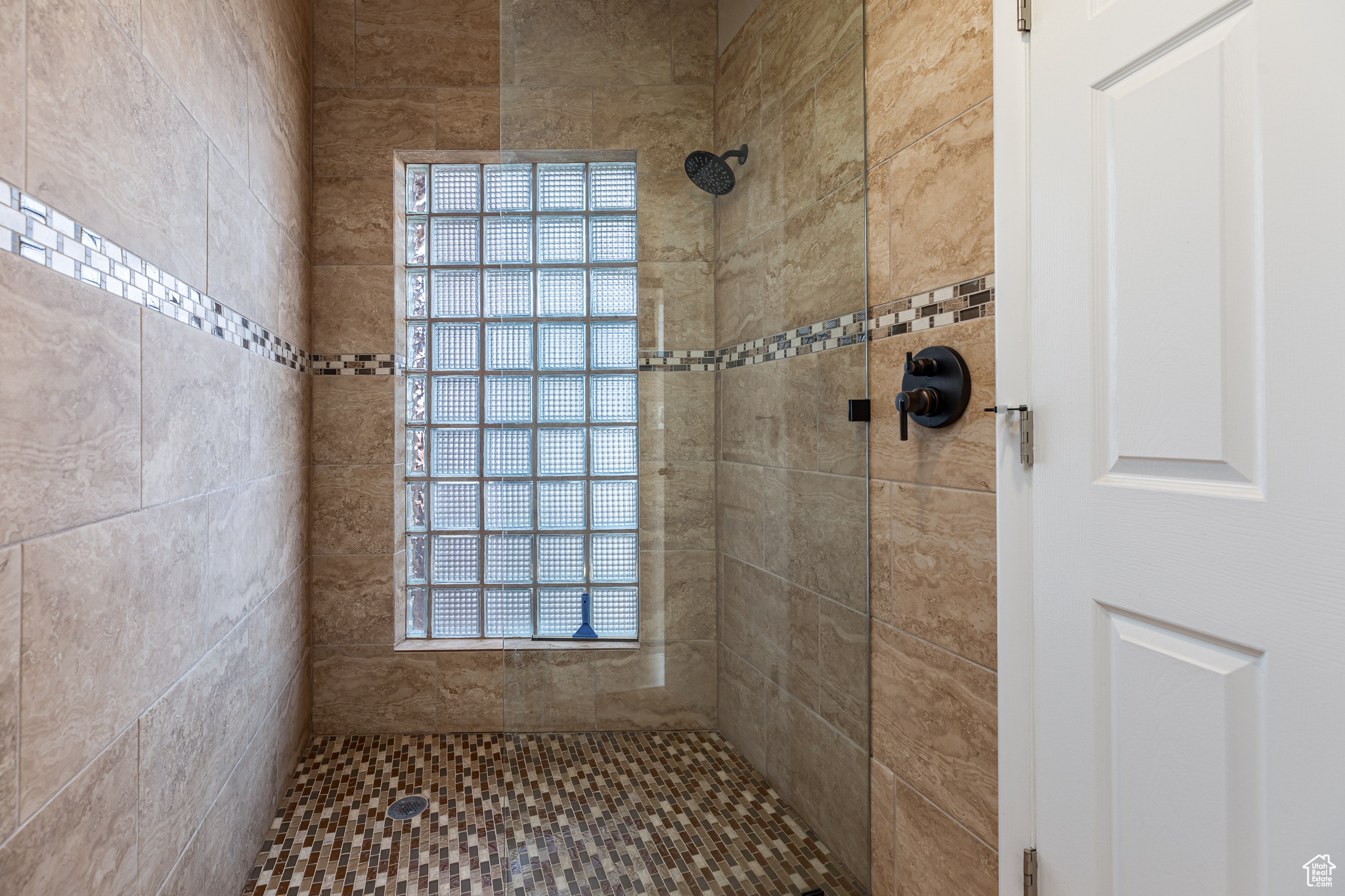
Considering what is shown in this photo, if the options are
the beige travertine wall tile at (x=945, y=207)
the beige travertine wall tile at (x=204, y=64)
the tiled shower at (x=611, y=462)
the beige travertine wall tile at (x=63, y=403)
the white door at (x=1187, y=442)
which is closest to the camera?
the white door at (x=1187, y=442)

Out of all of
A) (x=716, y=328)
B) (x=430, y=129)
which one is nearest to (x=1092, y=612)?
(x=716, y=328)

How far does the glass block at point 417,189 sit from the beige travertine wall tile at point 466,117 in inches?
6.8

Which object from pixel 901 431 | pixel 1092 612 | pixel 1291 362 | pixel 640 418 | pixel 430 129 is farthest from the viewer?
pixel 430 129

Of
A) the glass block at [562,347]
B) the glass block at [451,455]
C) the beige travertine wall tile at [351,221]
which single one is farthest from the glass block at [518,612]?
the beige travertine wall tile at [351,221]

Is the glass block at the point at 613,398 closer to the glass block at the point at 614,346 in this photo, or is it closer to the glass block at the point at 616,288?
the glass block at the point at 614,346

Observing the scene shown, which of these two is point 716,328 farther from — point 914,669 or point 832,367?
point 914,669

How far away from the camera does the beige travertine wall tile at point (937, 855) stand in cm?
117

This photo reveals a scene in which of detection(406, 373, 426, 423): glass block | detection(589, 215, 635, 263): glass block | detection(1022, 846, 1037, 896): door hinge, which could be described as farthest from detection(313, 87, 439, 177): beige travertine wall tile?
detection(1022, 846, 1037, 896): door hinge

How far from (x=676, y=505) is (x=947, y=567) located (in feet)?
1.83

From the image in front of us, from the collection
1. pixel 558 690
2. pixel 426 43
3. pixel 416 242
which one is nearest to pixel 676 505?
pixel 558 690

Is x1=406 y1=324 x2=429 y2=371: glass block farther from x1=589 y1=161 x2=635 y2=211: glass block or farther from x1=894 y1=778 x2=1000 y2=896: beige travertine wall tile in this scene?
x1=894 y1=778 x2=1000 y2=896: beige travertine wall tile

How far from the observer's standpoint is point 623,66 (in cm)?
138

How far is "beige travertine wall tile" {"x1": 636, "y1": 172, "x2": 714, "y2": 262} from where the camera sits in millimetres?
1390

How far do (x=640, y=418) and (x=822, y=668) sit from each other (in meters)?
0.71
